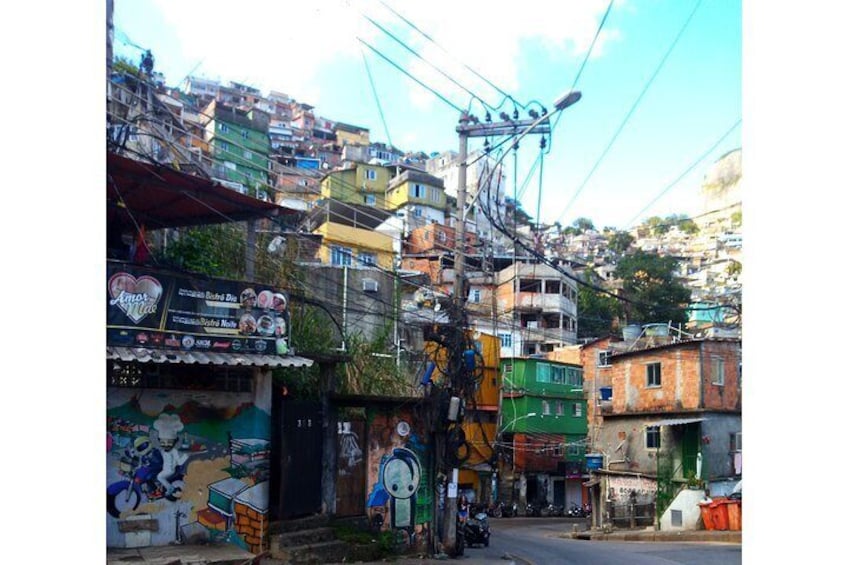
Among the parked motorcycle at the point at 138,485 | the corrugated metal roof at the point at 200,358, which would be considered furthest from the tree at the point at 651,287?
the parked motorcycle at the point at 138,485

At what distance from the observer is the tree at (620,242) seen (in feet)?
160

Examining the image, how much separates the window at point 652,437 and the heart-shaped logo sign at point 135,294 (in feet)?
50.2

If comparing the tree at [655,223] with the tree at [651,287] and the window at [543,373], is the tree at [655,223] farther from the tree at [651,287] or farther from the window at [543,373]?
the window at [543,373]

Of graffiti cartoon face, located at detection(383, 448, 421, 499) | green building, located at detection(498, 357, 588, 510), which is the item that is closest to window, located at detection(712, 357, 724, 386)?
green building, located at detection(498, 357, 588, 510)

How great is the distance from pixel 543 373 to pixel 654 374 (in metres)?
8.12

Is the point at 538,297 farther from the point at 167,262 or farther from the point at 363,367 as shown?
the point at 167,262

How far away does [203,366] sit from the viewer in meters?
9.65

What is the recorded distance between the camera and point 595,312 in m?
35.6

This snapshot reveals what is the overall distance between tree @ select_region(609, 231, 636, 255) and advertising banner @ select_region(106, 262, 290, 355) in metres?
40.0

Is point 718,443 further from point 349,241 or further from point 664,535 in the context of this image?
point 349,241

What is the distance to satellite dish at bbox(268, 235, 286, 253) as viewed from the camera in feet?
45.9

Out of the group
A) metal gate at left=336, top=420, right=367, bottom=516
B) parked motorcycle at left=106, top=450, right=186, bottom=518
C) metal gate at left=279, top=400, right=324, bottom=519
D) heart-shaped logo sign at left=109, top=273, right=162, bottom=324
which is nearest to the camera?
heart-shaped logo sign at left=109, top=273, right=162, bottom=324

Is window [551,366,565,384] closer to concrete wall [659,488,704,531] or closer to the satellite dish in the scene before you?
concrete wall [659,488,704,531]
